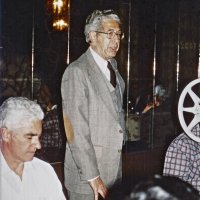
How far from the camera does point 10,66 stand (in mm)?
7008

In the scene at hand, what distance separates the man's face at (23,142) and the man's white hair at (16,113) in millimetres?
25

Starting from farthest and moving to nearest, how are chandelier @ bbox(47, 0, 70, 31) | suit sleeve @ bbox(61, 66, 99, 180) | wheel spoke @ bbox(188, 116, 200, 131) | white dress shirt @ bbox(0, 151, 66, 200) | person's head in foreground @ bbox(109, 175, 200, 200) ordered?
1. chandelier @ bbox(47, 0, 70, 31)
2. wheel spoke @ bbox(188, 116, 200, 131)
3. suit sleeve @ bbox(61, 66, 99, 180)
4. white dress shirt @ bbox(0, 151, 66, 200)
5. person's head in foreground @ bbox(109, 175, 200, 200)

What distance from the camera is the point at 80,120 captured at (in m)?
2.05

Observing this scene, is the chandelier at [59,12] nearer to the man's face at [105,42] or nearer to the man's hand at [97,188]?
the man's face at [105,42]

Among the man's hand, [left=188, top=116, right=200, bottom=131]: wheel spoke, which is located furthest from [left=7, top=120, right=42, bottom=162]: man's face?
[left=188, top=116, right=200, bottom=131]: wheel spoke

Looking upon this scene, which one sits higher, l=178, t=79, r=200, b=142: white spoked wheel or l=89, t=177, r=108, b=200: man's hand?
l=178, t=79, r=200, b=142: white spoked wheel

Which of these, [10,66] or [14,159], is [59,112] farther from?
[14,159]

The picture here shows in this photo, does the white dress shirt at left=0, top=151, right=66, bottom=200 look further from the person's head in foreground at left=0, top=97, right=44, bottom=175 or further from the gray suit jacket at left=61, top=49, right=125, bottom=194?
the gray suit jacket at left=61, top=49, right=125, bottom=194

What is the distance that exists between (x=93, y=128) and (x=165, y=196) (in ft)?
4.61

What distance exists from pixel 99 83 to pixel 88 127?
0.25 meters

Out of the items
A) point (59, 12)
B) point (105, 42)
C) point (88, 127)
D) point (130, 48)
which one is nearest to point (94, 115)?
point (88, 127)

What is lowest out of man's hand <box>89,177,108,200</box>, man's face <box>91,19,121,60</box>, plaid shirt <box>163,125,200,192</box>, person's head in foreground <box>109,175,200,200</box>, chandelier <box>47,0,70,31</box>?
man's hand <box>89,177,108,200</box>

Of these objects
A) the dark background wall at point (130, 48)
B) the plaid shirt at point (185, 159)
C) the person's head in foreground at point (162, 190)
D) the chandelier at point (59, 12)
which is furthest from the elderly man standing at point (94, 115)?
the dark background wall at point (130, 48)

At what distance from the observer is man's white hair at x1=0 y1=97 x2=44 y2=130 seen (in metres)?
1.65
